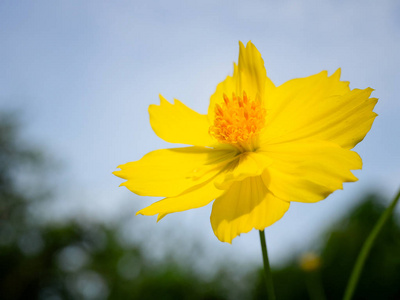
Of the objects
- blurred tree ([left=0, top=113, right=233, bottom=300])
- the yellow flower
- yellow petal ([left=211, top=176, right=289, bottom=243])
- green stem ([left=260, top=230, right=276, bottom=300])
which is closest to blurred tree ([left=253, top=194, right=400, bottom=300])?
blurred tree ([left=0, top=113, right=233, bottom=300])

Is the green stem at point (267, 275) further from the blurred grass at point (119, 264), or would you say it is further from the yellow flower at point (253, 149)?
the blurred grass at point (119, 264)

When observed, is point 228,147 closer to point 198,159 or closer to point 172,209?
point 198,159

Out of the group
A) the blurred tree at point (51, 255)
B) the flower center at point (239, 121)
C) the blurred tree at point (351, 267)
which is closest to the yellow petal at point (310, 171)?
the flower center at point (239, 121)

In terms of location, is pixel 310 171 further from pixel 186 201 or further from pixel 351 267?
pixel 351 267

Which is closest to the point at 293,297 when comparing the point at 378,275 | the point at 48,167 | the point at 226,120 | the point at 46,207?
the point at 378,275

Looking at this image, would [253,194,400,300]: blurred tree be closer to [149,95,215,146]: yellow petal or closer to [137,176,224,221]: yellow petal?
[149,95,215,146]: yellow petal

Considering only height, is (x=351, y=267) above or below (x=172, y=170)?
below

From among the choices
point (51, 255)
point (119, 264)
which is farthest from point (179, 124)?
point (51, 255)
